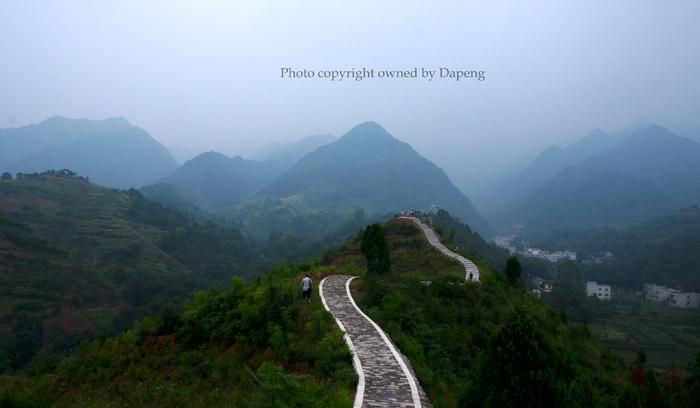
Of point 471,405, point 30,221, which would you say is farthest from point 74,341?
point 471,405

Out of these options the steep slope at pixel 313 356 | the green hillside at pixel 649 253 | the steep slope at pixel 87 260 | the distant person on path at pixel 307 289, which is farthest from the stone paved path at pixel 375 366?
the green hillside at pixel 649 253

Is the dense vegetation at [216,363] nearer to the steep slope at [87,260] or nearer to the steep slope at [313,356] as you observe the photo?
the steep slope at [313,356]

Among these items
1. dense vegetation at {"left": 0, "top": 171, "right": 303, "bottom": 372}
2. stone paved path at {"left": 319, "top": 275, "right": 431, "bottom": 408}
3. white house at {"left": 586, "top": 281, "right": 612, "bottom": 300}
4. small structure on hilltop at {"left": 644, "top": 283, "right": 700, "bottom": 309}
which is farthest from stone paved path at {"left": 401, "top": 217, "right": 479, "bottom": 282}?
small structure on hilltop at {"left": 644, "top": 283, "right": 700, "bottom": 309}

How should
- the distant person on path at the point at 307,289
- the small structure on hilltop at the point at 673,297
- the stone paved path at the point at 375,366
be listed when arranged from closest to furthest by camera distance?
the stone paved path at the point at 375,366
the distant person on path at the point at 307,289
the small structure on hilltop at the point at 673,297

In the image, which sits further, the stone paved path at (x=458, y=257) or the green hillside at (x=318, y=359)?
the stone paved path at (x=458, y=257)

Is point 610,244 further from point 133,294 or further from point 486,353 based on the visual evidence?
point 486,353

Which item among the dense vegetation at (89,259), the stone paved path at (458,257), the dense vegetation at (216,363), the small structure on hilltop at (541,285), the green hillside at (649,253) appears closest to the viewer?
the dense vegetation at (216,363)

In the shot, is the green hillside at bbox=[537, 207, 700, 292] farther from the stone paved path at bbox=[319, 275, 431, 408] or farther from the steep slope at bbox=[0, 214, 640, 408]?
the stone paved path at bbox=[319, 275, 431, 408]
